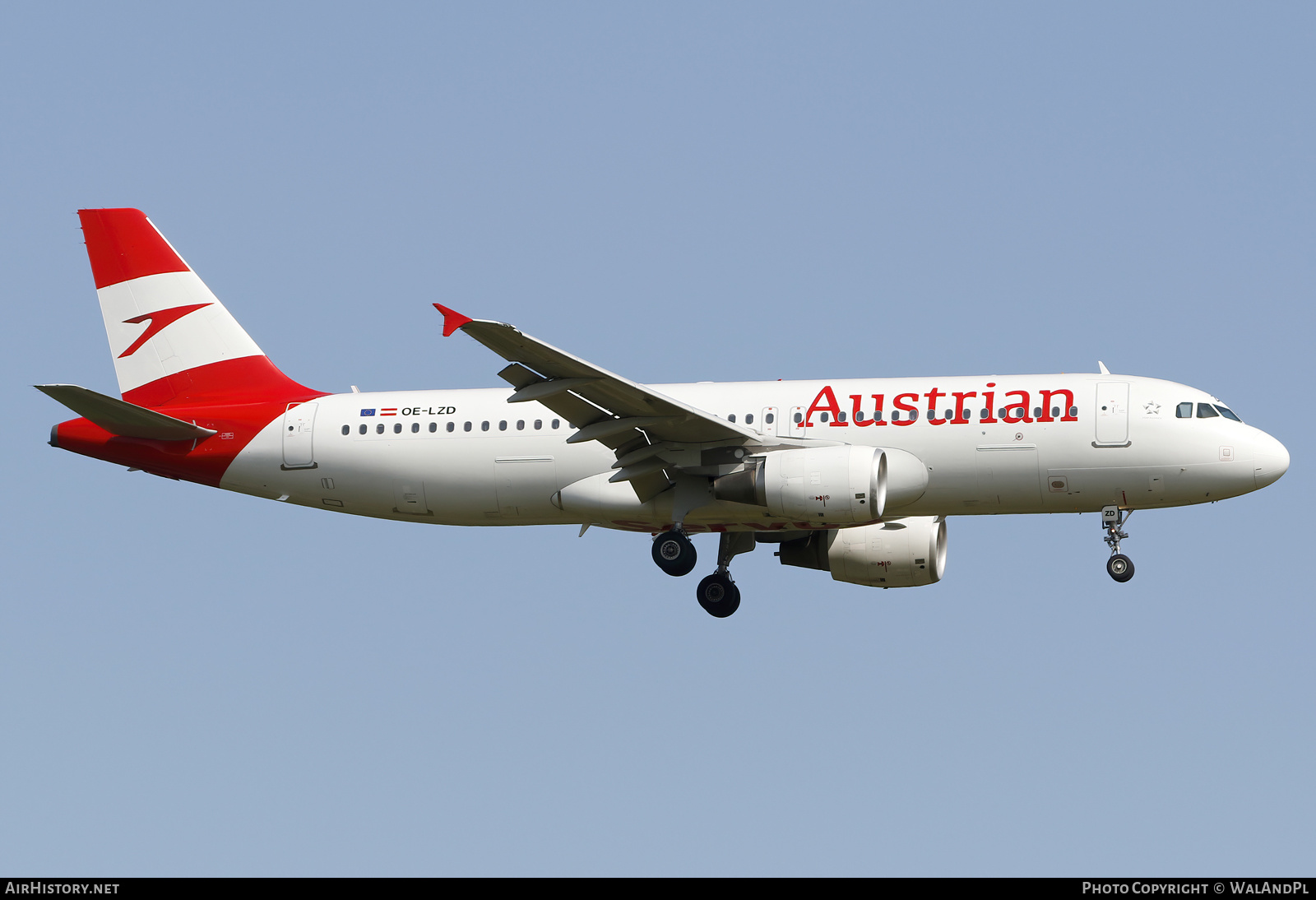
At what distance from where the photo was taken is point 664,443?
3572cm

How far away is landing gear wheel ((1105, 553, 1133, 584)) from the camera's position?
3581 cm

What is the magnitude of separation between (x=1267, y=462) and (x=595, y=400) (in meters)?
13.7

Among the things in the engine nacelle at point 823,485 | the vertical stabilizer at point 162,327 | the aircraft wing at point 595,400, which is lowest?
the engine nacelle at point 823,485

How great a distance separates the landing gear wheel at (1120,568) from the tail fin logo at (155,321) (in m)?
21.8

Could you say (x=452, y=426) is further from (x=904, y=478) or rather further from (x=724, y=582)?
(x=904, y=478)

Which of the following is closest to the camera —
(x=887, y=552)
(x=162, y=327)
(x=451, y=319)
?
(x=451, y=319)

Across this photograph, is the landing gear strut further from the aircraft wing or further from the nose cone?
the nose cone

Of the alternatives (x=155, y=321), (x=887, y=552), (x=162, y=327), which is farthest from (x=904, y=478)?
(x=155, y=321)

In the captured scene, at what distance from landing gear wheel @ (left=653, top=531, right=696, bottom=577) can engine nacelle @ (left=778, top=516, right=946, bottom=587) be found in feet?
12.7

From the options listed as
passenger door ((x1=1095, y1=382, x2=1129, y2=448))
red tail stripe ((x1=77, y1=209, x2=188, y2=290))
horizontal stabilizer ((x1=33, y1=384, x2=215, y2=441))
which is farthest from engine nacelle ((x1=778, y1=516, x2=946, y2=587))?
red tail stripe ((x1=77, y1=209, x2=188, y2=290))

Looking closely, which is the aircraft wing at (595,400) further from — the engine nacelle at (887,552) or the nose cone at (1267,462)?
the nose cone at (1267,462)

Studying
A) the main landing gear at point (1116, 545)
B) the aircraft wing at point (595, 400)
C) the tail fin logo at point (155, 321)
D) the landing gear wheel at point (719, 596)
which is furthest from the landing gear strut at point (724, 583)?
the tail fin logo at point (155, 321)

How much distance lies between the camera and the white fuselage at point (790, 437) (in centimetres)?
3525
